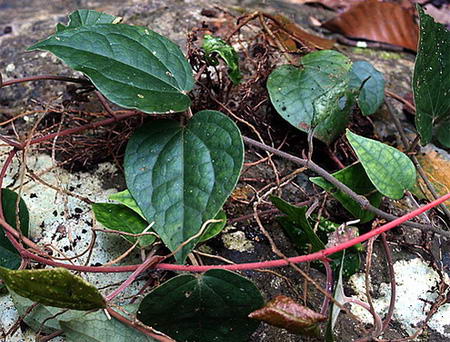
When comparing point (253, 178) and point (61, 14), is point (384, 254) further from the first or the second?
point (61, 14)

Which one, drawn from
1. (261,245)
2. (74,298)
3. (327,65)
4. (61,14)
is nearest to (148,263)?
(74,298)

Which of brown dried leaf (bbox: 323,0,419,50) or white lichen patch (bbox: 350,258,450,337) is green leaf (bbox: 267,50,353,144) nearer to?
white lichen patch (bbox: 350,258,450,337)

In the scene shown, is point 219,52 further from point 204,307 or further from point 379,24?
point 379,24

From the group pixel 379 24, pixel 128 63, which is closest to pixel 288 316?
pixel 128 63

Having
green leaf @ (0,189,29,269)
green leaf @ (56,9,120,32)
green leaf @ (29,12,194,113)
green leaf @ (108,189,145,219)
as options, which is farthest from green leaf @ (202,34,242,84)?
green leaf @ (0,189,29,269)

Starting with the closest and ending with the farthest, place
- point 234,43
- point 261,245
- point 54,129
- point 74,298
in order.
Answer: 1. point 74,298
2. point 261,245
3. point 54,129
4. point 234,43
